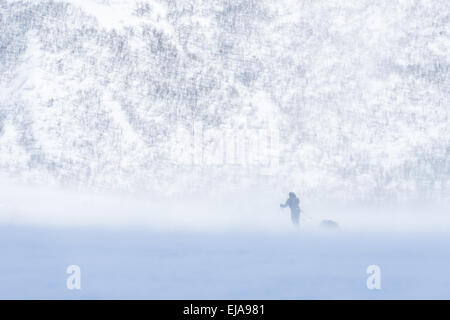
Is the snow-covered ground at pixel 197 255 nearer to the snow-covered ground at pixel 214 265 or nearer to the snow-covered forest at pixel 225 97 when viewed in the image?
the snow-covered ground at pixel 214 265

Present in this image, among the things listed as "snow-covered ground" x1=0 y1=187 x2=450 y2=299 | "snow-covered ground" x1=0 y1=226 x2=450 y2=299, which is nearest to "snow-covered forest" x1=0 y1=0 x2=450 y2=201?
"snow-covered ground" x1=0 y1=187 x2=450 y2=299

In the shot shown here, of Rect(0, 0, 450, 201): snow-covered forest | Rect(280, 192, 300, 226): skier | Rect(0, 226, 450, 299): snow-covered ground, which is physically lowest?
Rect(0, 226, 450, 299): snow-covered ground

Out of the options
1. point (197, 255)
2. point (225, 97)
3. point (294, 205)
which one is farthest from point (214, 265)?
point (225, 97)

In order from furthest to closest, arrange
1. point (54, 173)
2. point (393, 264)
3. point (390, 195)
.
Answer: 1. point (390, 195)
2. point (54, 173)
3. point (393, 264)

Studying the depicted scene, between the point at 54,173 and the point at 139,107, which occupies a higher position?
the point at 139,107

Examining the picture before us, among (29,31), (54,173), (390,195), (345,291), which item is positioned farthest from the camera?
(29,31)

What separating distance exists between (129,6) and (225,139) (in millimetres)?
10295

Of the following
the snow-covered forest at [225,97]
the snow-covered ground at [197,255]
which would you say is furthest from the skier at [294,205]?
the snow-covered forest at [225,97]

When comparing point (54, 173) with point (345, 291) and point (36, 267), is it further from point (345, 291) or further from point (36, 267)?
point (345, 291)

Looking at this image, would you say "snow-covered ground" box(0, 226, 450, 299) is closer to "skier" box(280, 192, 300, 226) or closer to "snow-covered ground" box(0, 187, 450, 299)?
"snow-covered ground" box(0, 187, 450, 299)

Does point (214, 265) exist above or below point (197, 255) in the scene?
below

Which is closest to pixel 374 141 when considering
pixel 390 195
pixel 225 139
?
pixel 390 195

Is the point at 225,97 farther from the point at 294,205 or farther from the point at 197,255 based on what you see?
the point at 197,255

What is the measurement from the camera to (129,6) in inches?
1244
